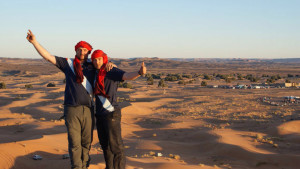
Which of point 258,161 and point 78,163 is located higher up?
point 78,163

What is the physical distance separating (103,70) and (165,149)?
18.2ft

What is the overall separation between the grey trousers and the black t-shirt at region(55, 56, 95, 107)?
9 cm

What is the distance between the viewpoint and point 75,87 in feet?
14.1

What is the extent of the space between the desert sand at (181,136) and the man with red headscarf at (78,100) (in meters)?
1.35

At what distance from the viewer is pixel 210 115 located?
1608 centimetres

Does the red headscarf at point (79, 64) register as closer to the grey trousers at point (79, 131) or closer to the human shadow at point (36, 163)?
the grey trousers at point (79, 131)

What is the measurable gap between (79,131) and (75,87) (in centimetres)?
67

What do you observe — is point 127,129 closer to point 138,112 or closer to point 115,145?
point 138,112

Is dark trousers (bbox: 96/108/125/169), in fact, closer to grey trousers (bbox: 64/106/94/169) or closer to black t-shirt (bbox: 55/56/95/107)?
grey trousers (bbox: 64/106/94/169)

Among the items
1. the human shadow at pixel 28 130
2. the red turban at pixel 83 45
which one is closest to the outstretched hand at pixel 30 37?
the red turban at pixel 83 45

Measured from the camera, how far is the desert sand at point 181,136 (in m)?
6.88

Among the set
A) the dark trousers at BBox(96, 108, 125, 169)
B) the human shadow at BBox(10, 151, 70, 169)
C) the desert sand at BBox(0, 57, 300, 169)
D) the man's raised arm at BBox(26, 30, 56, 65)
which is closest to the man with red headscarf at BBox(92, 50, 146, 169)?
the dark trousers at BBox(96, 108, 125, 169)

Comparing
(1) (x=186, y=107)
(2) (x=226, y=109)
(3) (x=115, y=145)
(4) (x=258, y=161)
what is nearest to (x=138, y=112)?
(1) (x=186, y=107)

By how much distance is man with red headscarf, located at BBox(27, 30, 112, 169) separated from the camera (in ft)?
14.1
